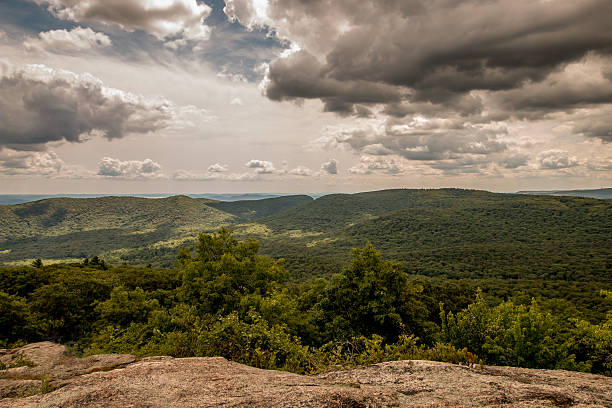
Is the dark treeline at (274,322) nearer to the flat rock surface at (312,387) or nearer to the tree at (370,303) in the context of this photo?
the tree at (370,303)

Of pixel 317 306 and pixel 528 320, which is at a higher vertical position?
pixel 528 320

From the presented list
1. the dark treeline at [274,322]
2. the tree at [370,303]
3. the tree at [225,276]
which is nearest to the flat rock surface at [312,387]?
the dark treeline at [274,322]

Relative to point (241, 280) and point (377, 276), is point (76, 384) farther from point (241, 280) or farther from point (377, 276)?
point (377, 276)

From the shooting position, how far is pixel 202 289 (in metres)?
27.1

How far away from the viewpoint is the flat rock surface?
25.8 ft

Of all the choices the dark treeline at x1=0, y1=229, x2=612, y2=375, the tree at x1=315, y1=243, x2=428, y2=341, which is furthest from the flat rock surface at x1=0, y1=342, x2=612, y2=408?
the tree at x1=315, y1=243, x2=428, y2=341

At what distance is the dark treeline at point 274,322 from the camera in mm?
14930

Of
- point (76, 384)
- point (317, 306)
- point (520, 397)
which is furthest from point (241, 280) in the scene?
point (520, 397)

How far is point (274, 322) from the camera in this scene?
73.0ft

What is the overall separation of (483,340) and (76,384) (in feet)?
73.3

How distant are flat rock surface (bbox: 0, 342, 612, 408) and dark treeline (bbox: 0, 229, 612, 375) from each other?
2182mm

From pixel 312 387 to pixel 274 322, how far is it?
1456 cm

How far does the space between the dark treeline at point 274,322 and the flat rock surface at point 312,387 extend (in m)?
2.18

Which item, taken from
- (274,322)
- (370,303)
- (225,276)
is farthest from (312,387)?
(370,303)
